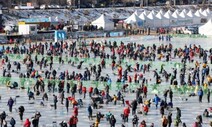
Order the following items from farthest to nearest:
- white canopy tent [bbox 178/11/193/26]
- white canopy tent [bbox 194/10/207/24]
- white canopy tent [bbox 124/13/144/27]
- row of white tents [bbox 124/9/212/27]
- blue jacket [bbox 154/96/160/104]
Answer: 1. white canopy tent [bbox 194/10/207/24]
2. white canopy tent [bbox 178/11/193/26]
3. row of white tents [bbox 124/9/212/27]
4. white canopy tent [bbox 124/13/144/27]
5. blue jacket [bbox 154/96/160/104]

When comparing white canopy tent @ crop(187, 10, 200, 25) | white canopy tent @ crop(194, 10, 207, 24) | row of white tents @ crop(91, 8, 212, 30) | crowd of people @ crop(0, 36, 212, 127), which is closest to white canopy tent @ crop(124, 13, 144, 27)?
row of white tents @ crop(91, 8, 212, 30)

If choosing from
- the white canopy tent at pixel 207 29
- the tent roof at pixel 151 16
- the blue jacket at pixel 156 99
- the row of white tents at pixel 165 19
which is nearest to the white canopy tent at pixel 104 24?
the row of white tents at pixel 165 19

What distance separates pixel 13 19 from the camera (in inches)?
3300

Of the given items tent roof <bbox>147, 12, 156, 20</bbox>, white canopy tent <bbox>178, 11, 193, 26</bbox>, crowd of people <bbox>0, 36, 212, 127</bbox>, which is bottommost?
crowd of people <bbox>0, 36, 212, 127</bbox>

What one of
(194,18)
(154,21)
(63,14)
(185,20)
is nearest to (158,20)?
(154,21)

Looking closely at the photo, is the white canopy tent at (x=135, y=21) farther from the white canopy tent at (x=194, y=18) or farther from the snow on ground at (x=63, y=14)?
the snow on ground at (x=63, y=14)

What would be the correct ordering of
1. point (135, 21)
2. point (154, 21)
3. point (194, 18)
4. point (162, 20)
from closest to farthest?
point (135, 21) → point (154, 21) → point (162, 20) → point (194, 18)

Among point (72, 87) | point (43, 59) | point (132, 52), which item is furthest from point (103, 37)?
point (72, 87)

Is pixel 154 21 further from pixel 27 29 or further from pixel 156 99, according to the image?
pixel 156 99

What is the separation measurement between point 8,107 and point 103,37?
3727cm

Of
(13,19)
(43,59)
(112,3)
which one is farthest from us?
(112,3)

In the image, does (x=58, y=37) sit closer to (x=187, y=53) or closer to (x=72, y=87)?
(x=187, y=53)

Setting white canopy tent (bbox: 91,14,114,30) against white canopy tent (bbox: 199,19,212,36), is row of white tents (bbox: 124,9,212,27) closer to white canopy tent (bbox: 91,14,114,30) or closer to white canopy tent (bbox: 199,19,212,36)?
white canopy tent (bbox: 91,14,114,30)

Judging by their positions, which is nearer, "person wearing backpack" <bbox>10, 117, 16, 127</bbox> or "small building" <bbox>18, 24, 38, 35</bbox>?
"person wearing backpack" <bbox>10, 117, 16, 127</bbox>
